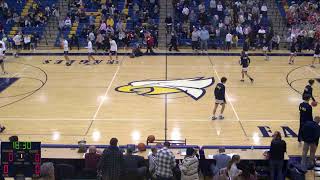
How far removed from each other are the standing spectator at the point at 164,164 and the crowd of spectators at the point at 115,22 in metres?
20.9

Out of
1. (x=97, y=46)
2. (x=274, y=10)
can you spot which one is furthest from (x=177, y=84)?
(x=274, y=10)

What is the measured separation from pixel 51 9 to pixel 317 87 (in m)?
20.8

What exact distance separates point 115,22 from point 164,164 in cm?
2475

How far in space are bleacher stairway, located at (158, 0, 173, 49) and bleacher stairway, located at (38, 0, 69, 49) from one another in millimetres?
6936

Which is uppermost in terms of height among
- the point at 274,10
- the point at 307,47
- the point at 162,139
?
the point at 274,10

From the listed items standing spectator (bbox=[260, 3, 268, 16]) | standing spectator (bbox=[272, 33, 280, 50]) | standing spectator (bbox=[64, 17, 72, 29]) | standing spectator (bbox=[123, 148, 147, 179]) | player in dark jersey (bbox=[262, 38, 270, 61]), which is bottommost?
standing spectator (bbox=[123, 148, 147, 179])

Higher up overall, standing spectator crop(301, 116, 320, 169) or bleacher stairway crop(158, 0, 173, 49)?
bleacher stairway crop(158, 0, 173, 49)

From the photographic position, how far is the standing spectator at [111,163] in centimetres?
1112

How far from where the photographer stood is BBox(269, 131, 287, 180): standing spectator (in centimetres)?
1239

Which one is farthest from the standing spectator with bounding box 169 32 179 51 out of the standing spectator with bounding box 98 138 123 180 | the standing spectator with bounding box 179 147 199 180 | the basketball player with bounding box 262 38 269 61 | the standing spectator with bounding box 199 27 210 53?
the standing spectator with bounding box 98 138 123 180

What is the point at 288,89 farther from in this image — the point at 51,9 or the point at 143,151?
the point at 51,9

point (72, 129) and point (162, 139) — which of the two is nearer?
point (162, 139)

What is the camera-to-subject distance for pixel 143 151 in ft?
43.3

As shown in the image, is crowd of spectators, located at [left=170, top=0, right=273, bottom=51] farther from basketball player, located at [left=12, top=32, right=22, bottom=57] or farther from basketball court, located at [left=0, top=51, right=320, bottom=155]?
basketball player, located at [left=12, top=32, right=22, bottom=57]
